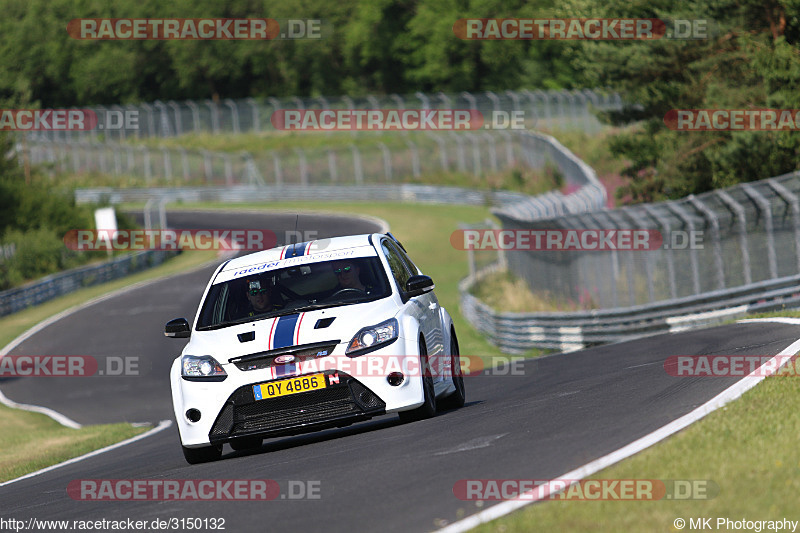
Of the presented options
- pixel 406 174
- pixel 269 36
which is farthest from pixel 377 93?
pixel 406 174

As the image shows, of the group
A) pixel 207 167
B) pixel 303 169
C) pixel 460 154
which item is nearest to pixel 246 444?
pixel 460 154

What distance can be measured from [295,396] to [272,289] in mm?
1469

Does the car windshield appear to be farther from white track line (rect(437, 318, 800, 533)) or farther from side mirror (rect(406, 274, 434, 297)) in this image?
white track line (rect(437, 318, 800, 533))

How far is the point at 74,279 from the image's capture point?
141ft

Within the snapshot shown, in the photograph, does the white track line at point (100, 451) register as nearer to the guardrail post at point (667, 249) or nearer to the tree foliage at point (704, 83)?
the guardrail post at point (667, 249)

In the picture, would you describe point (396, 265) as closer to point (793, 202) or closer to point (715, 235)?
point (793, 202)

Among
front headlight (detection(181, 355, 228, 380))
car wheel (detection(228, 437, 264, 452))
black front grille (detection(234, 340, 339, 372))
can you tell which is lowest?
car wheel (detection(228, 437, 264, 452))

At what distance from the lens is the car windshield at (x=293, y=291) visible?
10.2 m

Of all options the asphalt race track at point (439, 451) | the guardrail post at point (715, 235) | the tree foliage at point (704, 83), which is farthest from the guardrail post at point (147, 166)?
the asphalt race track at point (439, 451)

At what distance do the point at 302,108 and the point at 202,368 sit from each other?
62557 mm

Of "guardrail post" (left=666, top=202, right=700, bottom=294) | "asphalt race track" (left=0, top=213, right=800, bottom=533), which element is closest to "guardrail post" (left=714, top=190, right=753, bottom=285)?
"guardrail post" (left=666, top=202, right=700, bottom=294)

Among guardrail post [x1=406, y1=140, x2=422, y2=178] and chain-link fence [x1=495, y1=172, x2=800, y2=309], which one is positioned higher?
guardrail post [x1=406, y1=140, x2=422, y2=178]

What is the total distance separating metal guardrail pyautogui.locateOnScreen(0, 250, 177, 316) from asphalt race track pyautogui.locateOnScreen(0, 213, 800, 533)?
24.1m

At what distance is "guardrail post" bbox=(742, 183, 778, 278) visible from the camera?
61.5 feet
